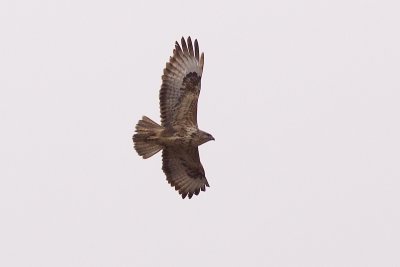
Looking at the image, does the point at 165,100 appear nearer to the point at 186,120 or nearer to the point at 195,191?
the point at 186,120

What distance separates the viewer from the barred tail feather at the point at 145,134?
24.9m

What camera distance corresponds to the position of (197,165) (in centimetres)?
2630

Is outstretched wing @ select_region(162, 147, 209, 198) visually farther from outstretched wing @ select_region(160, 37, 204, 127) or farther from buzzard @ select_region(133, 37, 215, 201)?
outstretched wing @ select_region(160, 37, 204, 127)

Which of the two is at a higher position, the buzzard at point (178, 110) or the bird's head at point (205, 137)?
the buzzard at point (178, 110)

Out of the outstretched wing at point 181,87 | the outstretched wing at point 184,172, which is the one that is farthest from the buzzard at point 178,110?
the outstretched wing at point 184,172

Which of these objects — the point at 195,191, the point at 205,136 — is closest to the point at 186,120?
the point at 205,136

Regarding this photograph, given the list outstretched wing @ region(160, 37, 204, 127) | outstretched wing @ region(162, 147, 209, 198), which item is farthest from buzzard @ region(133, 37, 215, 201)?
outstretched wing @ region(162, 147, 209, 198)

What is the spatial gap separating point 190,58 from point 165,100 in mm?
1147

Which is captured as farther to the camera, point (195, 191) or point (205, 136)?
point (195, 191)

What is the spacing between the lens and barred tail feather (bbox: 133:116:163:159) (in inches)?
981

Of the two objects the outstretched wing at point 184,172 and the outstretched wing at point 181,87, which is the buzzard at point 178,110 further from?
the outstretched wing at point 184,172

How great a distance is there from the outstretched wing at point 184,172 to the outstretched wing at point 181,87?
1205 mm

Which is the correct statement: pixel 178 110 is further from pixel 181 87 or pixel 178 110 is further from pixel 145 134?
pixel 145 134

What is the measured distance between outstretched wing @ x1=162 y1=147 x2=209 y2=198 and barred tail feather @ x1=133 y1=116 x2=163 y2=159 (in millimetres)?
1064
